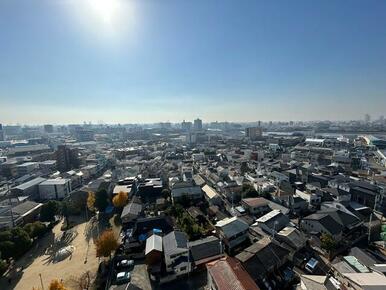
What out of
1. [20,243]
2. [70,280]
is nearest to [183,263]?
[70,280]

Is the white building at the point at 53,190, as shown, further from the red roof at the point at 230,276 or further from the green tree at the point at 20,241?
the red roof at the point at 230,276

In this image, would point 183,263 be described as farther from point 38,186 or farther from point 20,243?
point 38,186

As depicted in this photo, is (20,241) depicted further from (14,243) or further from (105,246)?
(105,246)

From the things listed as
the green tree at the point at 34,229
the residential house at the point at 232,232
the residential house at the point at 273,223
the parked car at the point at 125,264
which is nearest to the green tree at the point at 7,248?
the green tree at the point at 34,229

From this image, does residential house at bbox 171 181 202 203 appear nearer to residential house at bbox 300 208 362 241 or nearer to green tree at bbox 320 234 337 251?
residential house at bbox 300 208 362 241

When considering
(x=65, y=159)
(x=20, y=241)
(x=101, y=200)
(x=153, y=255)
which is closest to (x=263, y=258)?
(x=153, y=255)

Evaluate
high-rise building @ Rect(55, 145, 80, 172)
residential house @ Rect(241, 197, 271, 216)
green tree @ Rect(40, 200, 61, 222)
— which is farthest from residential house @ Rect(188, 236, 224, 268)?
high-rise building @ Rect(55, 145, 80, 172)

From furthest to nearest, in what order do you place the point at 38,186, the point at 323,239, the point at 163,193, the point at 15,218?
the point at 38,186
the point at 163,193
the point at 15,218
the point at 323,239
